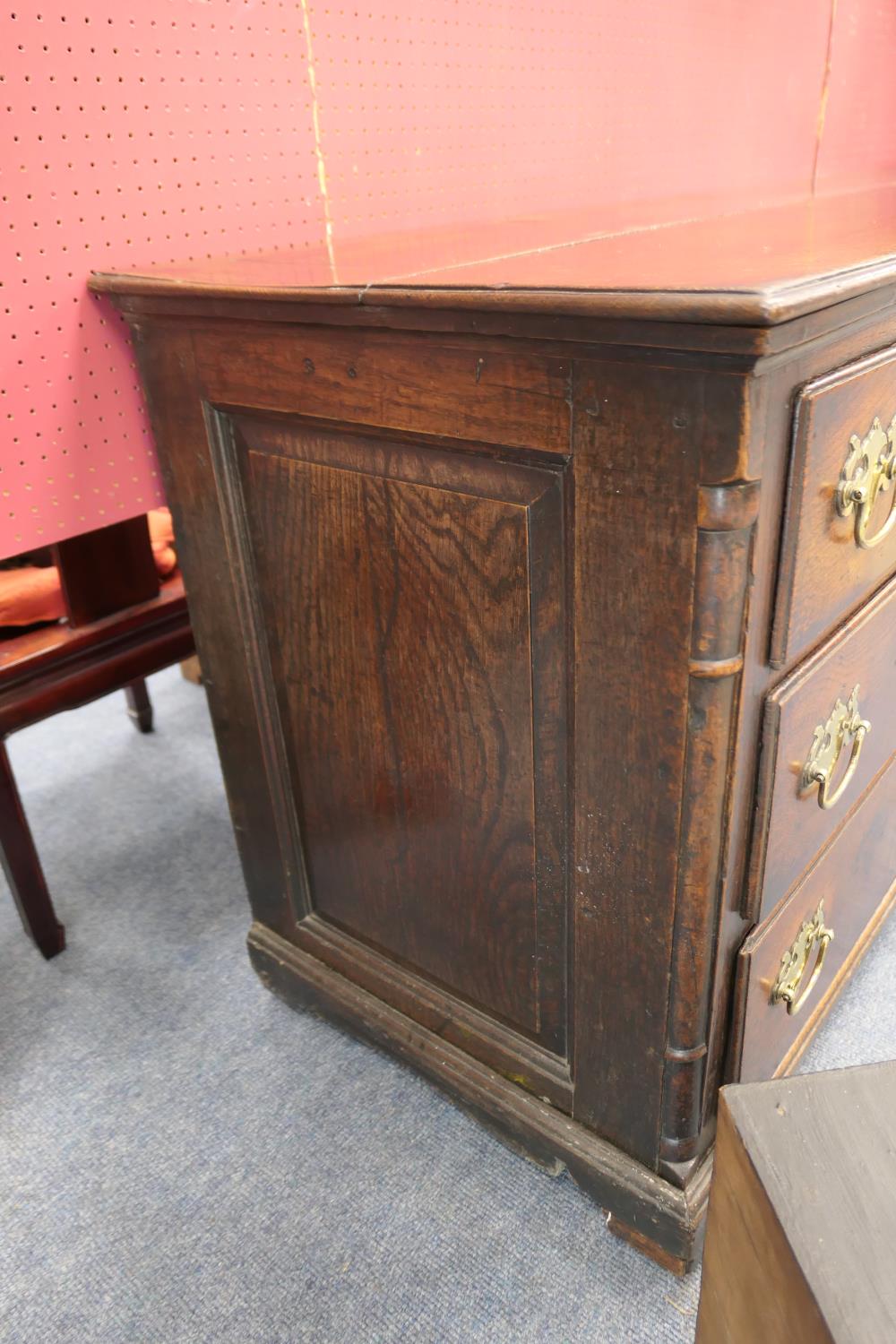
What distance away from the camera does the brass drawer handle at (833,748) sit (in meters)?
0.91

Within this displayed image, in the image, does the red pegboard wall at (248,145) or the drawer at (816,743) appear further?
the red pegboard wall at (248,145)

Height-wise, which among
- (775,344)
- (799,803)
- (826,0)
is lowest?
(799,803)

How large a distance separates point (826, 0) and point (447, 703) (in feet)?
6.25

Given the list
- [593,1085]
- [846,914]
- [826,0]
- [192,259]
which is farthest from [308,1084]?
[826,0]

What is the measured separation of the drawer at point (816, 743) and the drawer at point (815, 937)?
1.9 inches

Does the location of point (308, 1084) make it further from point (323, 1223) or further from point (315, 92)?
point (315, 92)

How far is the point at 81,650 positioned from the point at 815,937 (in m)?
1.07

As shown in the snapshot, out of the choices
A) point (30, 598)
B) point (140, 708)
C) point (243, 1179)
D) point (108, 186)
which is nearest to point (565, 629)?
point (108, 186)

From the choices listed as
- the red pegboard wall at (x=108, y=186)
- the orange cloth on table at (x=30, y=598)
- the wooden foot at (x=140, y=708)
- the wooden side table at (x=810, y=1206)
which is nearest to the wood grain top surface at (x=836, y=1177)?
the wooden side table at (x=810, y=1206)

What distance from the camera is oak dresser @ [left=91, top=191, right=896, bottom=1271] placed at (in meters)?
0.70

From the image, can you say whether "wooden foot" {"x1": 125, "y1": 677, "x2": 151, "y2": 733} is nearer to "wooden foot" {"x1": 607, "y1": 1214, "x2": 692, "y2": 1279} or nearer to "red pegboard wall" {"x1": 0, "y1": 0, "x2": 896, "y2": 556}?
"red pegboard wall" {"x1": 0, "y1": 0, "x2": 896, "y2": 556}

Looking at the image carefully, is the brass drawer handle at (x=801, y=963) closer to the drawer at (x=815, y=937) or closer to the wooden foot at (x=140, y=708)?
the drawer at (x=815, y=937)

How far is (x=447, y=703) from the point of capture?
3.18 ft

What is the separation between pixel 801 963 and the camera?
1.07 meters
